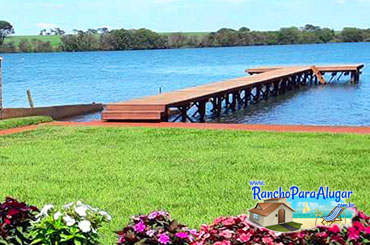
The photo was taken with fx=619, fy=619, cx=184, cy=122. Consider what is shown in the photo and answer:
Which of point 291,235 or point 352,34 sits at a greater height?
point 291,235

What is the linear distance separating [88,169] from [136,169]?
0.67 m

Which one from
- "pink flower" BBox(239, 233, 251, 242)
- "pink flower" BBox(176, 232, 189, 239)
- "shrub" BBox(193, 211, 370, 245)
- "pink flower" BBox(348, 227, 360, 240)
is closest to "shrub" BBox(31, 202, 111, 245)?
"pink flower" BBox(176, 232, 189, 239)

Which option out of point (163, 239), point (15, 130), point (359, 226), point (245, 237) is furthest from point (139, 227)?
point (15, 130)

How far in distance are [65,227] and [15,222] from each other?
45 centimetres

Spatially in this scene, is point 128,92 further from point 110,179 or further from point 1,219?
point 1,219

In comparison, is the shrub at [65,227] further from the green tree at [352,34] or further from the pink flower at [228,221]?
the green tree at [352,34]

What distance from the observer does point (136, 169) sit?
8.51m

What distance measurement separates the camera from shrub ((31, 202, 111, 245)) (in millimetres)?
3711

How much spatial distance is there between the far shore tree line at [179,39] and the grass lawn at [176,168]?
428 ft

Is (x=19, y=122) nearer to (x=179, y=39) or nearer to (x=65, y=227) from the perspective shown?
(x=65, y=227)

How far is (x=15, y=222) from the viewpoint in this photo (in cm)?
398

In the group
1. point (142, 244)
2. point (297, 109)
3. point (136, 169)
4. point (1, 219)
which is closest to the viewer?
point (142, 244)

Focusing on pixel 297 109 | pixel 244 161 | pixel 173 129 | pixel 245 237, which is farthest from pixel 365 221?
pixel 297 109

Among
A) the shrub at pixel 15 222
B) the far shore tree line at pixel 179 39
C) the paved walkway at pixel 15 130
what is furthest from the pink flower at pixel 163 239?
the far shore tree line at pixel 179 39
